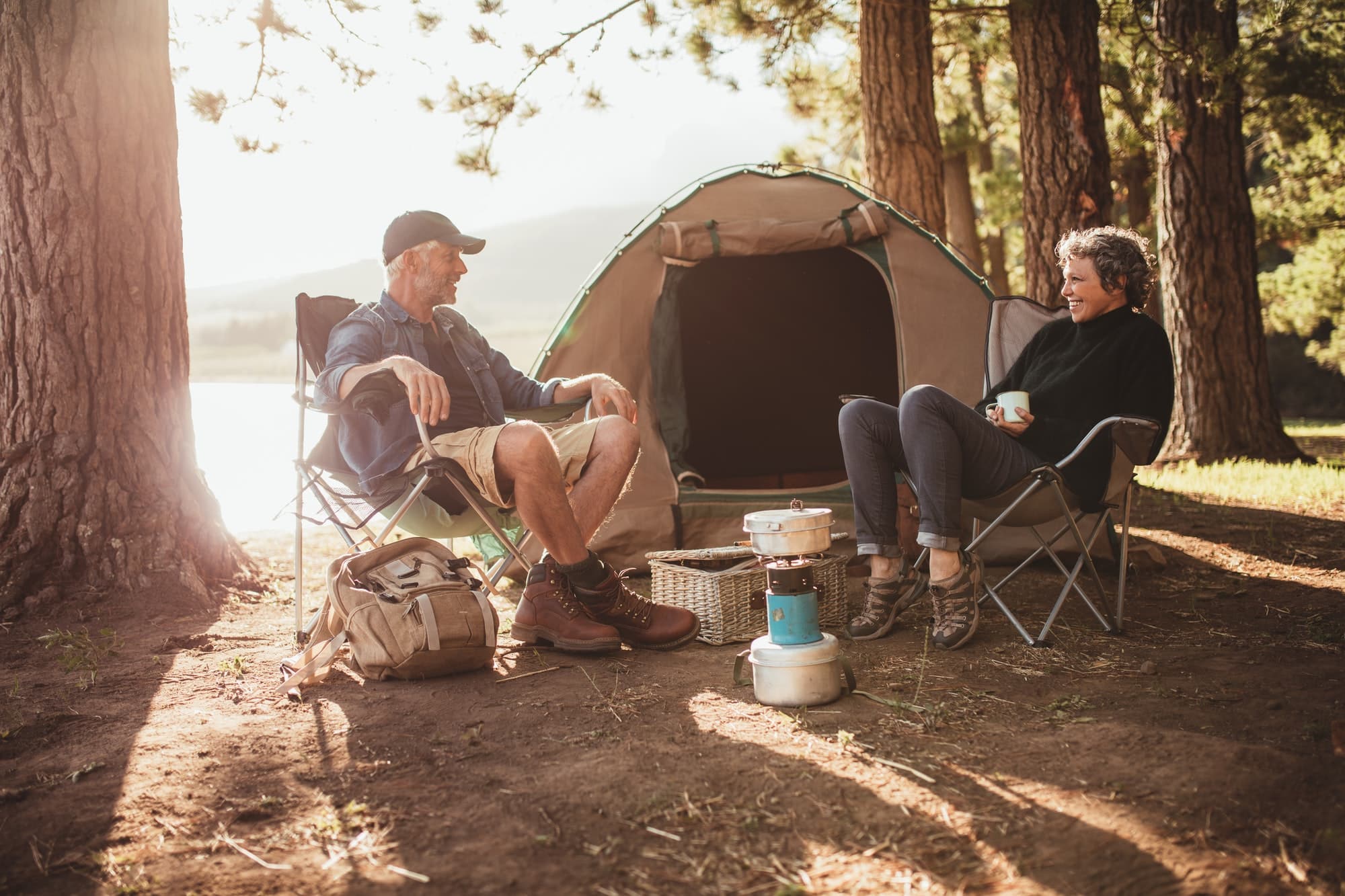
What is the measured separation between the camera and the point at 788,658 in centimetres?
222

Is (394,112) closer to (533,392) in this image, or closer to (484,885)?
(533,392)

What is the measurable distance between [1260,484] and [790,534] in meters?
3.76

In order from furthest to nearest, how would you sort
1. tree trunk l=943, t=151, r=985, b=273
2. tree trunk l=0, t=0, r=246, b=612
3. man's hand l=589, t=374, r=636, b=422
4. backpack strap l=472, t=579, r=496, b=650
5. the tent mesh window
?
tree trunk l=943, t=151, r=985, b=273, the tent mesh window, tree trunk l=0, t=0, r=246, b=612, man's hand l=589, t=374, r=636, b=422, backpack strap l=472, t=579, r=496, b=650

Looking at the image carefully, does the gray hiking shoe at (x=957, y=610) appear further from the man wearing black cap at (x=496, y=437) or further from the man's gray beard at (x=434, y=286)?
the man's gray beard at (x=434, y=286)

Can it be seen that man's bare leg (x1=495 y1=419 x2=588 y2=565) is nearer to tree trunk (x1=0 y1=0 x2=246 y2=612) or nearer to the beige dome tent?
the beige dome tent

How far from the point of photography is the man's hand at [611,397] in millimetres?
2965


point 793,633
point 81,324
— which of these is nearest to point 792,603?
point 793,633

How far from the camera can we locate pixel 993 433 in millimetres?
2793

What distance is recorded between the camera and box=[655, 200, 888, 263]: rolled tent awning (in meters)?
3.91

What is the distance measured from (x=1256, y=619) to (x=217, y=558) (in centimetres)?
312

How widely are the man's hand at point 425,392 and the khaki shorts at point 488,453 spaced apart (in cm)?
16

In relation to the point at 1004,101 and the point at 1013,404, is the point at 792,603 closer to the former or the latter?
the point at 1013,404

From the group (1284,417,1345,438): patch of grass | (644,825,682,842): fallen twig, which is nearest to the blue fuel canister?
(644,825,682,842): fallen twig

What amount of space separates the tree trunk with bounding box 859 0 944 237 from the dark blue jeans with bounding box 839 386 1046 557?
250cm
